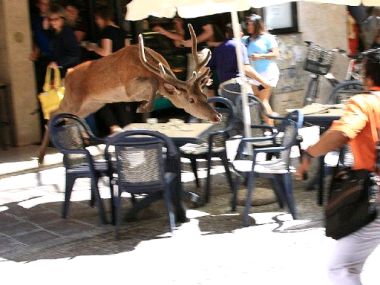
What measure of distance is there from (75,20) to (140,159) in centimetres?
521

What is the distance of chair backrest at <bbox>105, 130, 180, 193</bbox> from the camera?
614 cm

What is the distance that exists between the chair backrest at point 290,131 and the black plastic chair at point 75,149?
167 centimetres

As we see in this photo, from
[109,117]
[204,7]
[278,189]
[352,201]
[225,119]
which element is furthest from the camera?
[109,117]

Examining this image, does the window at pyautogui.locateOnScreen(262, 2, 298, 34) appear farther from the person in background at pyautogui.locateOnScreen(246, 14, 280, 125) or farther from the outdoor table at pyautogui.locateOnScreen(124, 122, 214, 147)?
the outdoor table at pyautogui.locateOnScreen(124, 122, 214, 147)

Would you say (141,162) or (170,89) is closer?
(141,162)

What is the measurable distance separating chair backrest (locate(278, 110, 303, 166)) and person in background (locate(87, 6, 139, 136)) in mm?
2345

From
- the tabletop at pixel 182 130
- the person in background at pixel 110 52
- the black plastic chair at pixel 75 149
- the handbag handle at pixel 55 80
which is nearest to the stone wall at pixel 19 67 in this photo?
the person in background at pixel 110 52

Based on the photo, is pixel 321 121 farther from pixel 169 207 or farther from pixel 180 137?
pixel 169 207

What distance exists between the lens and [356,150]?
3.85m

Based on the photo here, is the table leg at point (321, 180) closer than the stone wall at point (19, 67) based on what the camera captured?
Yes

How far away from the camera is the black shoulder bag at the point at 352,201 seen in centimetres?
375

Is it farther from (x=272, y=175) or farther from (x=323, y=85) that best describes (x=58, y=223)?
(x=323, y=85)

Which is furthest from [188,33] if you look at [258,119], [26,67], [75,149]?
[75,149]

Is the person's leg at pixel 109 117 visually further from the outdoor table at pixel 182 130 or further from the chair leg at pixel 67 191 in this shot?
the chair leg at pixel 67 191
